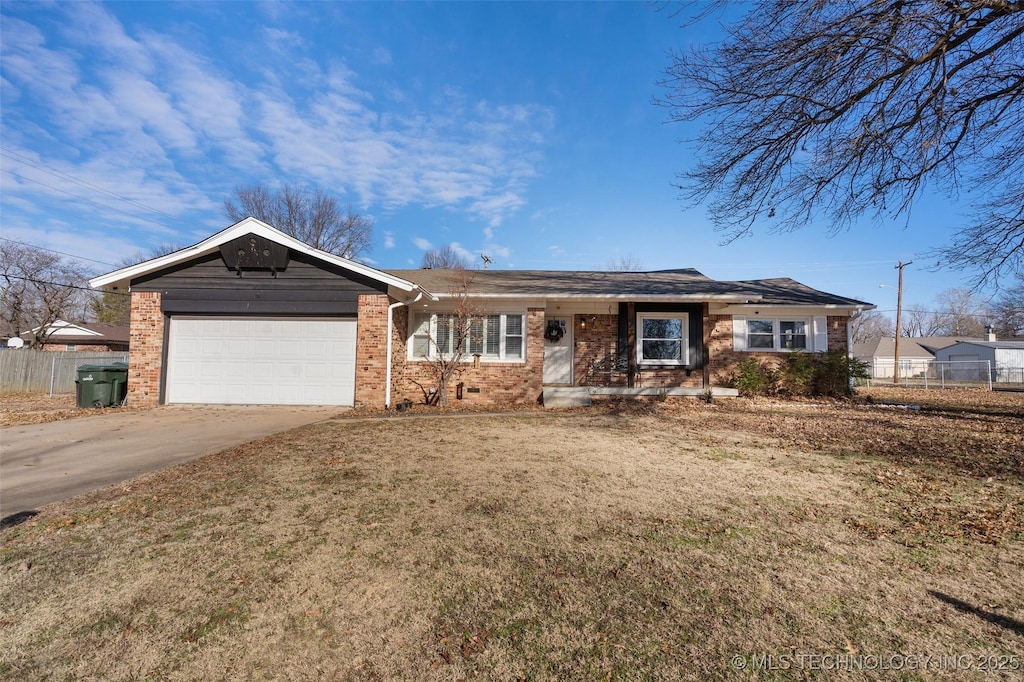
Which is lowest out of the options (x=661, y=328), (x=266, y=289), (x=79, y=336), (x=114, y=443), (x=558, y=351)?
(x=114, y=443)

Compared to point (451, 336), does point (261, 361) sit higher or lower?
lower

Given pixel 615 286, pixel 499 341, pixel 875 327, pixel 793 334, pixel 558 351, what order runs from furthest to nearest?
1. pixel 875 327
2. pixel 558 351
3. pixel 793 334
4. pixel 615 286
5. pixel 499 341

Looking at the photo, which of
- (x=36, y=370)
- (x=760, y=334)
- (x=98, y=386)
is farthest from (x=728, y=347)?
(x=36, y=370)

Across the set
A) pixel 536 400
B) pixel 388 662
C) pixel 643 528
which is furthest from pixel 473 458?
pixel 536 400

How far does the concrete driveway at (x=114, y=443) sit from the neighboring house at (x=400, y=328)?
0.99 m

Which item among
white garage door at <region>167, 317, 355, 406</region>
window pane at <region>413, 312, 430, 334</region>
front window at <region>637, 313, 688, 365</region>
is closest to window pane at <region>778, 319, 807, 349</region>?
front window at <region>637, 313, 688, 365</region>

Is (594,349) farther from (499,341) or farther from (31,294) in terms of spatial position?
(31,294)

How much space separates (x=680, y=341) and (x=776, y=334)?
3.13m

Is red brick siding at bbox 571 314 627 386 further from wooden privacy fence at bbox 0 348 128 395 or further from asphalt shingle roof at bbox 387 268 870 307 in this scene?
wooden privacy fence at bbox 0 348 128 395

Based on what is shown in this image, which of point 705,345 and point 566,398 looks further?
point 705,345

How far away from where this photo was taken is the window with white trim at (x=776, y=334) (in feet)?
44.9

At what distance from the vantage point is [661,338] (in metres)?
13.3

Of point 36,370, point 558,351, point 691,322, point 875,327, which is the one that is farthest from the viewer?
point 875,327

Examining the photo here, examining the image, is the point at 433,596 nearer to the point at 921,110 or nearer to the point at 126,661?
the point at 126,661
